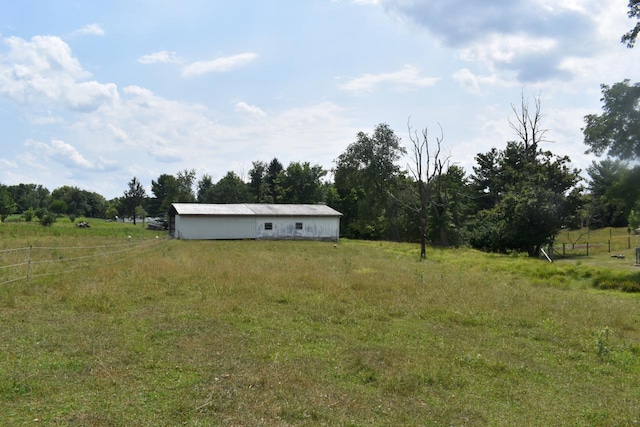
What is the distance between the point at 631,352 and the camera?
8594 mm

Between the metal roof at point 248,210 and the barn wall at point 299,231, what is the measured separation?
1.67 feet

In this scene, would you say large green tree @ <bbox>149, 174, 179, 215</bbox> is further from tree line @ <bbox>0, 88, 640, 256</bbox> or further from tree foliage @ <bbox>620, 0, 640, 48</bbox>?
tree foliage @ <bbox>620, 0, 640, 48</bbox>

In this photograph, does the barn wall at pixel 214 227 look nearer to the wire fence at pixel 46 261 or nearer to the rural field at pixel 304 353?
the wire fence at pixel 46 261

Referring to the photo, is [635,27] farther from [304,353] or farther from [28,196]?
[28,196]

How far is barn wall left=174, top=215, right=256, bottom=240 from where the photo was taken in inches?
1574

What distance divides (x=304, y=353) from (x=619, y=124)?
23358 mm

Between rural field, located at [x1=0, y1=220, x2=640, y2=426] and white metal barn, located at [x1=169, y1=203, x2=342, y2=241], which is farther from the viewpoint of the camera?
white metal barn, located at [x1=169, y1=203, x2=342, y2=241]

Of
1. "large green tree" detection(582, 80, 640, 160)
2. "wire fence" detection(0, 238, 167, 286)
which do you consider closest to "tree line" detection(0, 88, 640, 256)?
"large green tree" detection(582, 80, 640, 160)

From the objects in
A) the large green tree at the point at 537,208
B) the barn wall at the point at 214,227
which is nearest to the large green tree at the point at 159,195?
the barn wall at the point at 214,227

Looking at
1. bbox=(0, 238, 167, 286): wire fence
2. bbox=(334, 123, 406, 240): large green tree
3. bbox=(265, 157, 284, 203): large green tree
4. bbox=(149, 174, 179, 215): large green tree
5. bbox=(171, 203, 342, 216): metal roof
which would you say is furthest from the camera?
bbox=(149, 174, 179, 215): large green tree

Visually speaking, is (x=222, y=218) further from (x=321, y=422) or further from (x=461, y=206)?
(x=321, y=422)

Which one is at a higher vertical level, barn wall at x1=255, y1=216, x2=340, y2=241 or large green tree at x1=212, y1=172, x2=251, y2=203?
large green tree at x1=212, y1=172, x2=251, y2=203

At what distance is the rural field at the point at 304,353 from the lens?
5418 mm

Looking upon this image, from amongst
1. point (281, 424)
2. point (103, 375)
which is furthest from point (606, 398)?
point (103, 375)
